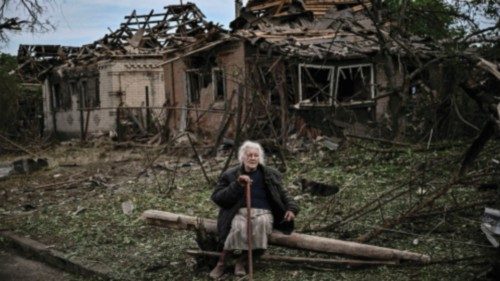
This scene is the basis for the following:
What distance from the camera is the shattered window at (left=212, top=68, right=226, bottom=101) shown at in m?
19.3

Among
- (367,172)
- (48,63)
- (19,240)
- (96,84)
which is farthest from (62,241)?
(48,63)

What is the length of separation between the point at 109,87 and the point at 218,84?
723cm

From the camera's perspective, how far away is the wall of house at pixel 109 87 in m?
24.9

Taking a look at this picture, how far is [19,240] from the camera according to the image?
8.00 m

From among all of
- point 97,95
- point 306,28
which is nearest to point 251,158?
point 306,28

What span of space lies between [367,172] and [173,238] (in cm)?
437

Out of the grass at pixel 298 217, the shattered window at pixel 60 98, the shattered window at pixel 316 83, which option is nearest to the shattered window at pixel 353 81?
the shattered window at pixel 316 83

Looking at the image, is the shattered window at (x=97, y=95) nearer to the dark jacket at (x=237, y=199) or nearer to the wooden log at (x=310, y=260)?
the wooden log at (x=310, y=260)

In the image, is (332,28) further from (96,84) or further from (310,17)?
(96,84)

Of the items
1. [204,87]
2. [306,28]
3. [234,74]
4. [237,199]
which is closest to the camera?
[237,199]

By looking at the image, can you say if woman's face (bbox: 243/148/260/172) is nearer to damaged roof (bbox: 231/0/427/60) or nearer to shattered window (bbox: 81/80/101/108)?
damaged roof (bbox: 231/0/427/60)

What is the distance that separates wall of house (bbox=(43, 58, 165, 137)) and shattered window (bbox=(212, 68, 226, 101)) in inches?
238

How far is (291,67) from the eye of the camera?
16516mm

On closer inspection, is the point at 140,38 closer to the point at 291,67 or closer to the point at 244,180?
the point at 291,67
